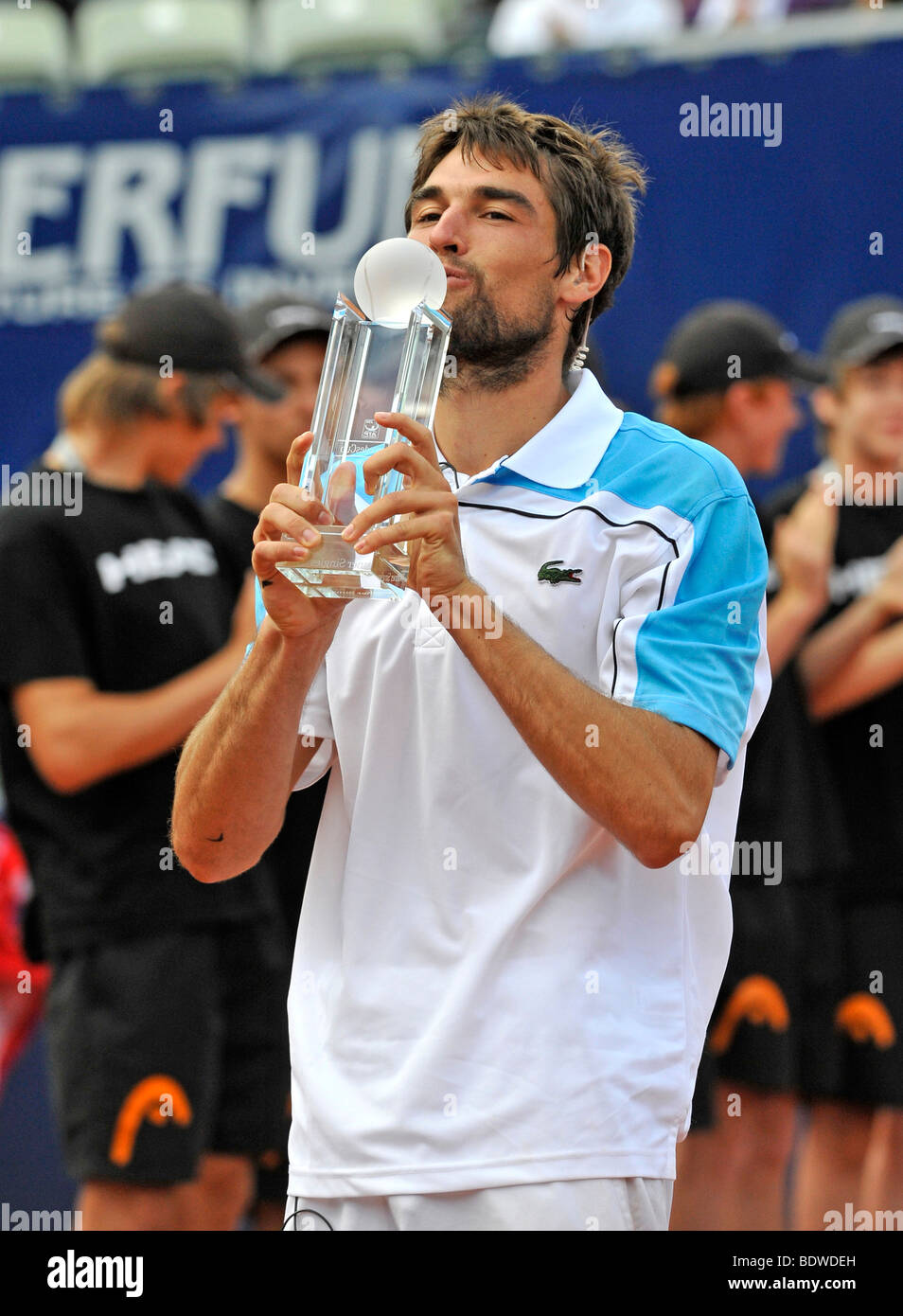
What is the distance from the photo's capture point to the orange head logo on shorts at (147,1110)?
3846 millimetres

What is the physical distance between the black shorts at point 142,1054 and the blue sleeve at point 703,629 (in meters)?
2.00

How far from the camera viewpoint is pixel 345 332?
7.14 ft

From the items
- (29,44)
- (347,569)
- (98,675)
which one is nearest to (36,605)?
(98,675)

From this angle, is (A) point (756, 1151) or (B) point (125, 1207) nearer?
(B) point (125, 1207)

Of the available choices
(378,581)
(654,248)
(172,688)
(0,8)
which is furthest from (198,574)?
(0,8)

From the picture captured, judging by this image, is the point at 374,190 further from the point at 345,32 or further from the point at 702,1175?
the point at 702,1175

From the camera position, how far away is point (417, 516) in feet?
6.57

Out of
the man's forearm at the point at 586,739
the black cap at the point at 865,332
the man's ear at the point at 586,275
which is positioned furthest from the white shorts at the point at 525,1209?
the black cap at the point at 865,332

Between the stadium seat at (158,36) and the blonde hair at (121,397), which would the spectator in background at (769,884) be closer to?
the blonde hair at (121,397)

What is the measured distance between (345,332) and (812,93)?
11.4ft

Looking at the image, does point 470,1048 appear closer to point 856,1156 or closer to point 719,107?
point 856,1156

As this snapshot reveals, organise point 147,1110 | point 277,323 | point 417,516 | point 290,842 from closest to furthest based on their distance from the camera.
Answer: point 417,516, point 147,1110, point 290,842, point 277,323

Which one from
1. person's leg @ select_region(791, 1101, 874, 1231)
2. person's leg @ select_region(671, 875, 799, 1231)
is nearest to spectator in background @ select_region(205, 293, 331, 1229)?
person's leg @ select_region(671, 875, 799, 1231)

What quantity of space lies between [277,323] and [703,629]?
2.99 metres
